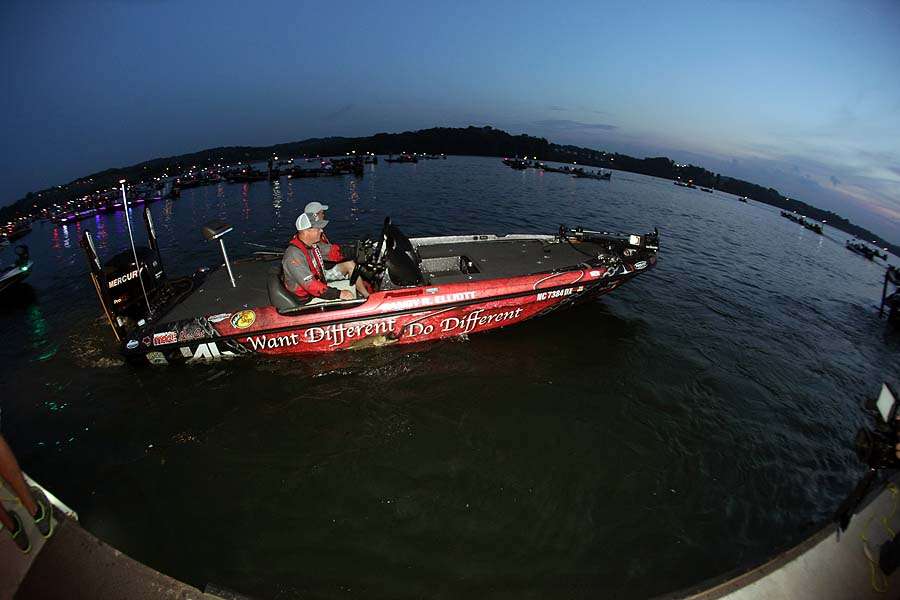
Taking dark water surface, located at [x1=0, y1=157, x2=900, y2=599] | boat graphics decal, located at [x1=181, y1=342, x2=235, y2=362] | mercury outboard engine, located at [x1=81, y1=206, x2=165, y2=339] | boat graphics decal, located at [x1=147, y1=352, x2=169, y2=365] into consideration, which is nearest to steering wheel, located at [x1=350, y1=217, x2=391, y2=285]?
dark water surface, located at [x1=0, y1=157, x2=900, y2=599]

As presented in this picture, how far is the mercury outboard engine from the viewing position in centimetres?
597

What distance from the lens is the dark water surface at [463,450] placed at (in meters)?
3.78

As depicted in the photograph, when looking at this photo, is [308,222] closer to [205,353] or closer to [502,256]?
[205,353]

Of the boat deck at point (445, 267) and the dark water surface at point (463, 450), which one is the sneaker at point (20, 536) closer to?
the dark water surface at point (463, 450)

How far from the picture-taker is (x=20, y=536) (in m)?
2.34

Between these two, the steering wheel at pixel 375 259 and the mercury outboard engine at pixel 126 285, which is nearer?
the mercury outboard engine at pixel 126 285

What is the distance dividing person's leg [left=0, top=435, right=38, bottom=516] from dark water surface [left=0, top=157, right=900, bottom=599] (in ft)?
6.11

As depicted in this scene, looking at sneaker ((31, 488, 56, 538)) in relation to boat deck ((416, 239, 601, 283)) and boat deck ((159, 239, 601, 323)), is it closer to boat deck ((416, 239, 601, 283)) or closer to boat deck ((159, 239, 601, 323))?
boat deck ((159, 239, 601, 323))

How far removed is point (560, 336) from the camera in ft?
26.6

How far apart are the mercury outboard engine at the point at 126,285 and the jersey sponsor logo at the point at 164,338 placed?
1.74 feet

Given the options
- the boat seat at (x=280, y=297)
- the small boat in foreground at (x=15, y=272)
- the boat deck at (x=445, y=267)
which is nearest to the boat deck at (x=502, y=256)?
the boat deck at (x=445, y=267)

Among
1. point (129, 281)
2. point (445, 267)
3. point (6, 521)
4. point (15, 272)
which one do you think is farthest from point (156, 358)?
point (15, 272)

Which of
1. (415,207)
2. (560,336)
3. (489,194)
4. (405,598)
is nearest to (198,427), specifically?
(405,598)

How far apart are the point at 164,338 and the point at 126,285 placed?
1639mm
